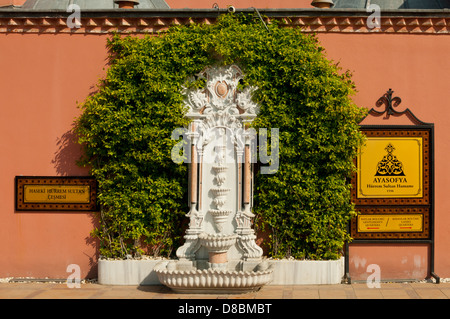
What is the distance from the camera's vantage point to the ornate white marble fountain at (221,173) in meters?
8.88

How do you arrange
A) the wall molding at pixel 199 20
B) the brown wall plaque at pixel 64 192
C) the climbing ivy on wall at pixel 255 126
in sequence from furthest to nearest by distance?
the brown wall plaque at pixel 64 192 < the wall molding at pixel 199 20 < the climbing ivy on wall at pixel 255 126

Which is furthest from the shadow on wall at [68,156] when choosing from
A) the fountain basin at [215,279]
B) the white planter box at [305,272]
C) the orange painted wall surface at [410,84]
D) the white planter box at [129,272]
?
the orange painted wall surface at [410,84]

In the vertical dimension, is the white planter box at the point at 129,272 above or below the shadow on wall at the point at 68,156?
below

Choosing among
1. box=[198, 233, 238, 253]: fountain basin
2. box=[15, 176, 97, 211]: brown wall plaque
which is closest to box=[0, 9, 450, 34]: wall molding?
box=[15, 176, 97, 211]: brown wall plaque

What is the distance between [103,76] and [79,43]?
0.59 metres

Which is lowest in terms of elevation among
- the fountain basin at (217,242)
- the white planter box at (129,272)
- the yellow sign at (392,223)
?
the white planter box at (129,272)

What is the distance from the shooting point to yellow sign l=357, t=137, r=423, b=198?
9.03 metres

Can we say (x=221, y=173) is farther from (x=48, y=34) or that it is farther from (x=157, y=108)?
(x=48, y=34)

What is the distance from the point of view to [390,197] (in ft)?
29.7

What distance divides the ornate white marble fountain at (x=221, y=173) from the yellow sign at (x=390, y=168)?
160cm

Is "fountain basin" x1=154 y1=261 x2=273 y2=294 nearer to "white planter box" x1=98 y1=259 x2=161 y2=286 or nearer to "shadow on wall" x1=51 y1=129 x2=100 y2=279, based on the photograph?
"white planter box" x1=98 y1=259 x2=161 y2=286

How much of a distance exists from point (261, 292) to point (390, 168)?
2.48m

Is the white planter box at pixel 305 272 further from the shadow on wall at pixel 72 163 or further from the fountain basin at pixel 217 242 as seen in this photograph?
the shadow on wall at pixel 72 163

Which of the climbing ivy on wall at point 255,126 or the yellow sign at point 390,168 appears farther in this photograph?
the yellow sign at point 390,168
